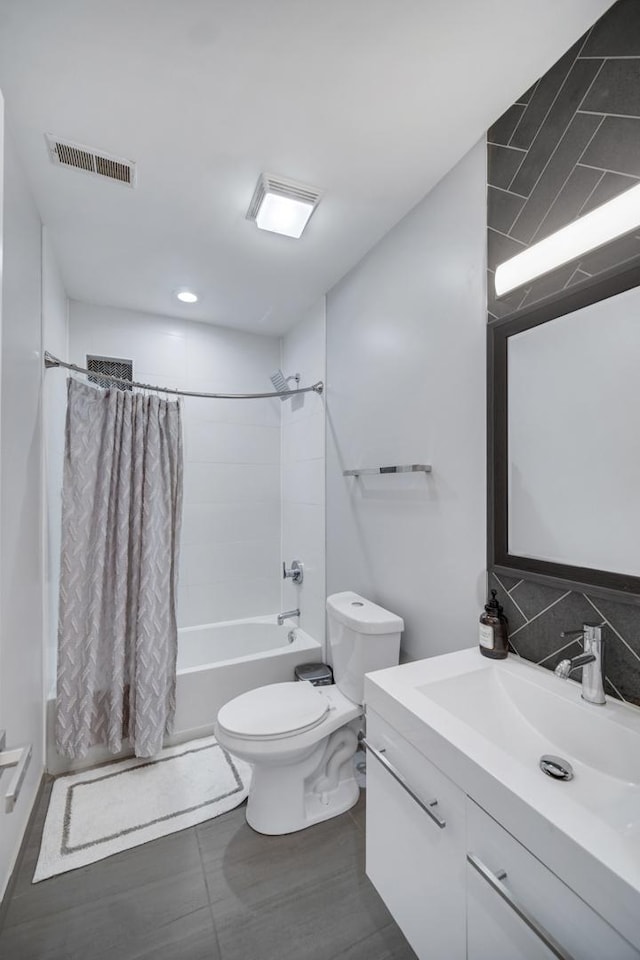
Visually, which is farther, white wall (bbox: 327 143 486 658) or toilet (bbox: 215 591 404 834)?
toilet (bbox: 215 591 404 834)

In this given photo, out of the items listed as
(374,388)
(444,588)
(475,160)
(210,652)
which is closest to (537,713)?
(444,588)

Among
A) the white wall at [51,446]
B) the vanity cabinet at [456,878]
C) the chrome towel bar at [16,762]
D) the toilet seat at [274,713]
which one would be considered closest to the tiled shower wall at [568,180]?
the vanity cabinet at [456,878]

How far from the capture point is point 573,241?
1.11 metres

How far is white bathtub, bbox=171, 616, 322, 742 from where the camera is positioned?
222cm

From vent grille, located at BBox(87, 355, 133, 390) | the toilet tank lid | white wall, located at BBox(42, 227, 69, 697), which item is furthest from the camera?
vent grille, located at BBox(87, 355, 133, 390)

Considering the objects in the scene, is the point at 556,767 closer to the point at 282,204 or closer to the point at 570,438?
the point at 570,438

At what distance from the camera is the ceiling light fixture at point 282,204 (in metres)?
1.62

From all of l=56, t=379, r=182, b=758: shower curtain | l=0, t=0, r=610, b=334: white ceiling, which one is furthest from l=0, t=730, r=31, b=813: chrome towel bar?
l=0, t=0, r=610, b=334: white ceiling

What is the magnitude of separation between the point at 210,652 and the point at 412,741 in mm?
2164

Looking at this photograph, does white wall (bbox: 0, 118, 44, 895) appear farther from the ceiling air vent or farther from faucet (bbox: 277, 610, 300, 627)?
faucet (bbox: 277, 610, 300, 627)

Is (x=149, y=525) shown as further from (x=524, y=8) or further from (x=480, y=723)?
(x=524, y=8)

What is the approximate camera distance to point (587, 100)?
110 centimetres

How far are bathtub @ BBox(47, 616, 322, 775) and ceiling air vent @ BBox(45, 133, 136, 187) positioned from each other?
7.49 feet

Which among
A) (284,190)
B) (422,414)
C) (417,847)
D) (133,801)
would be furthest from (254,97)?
(133,801)
